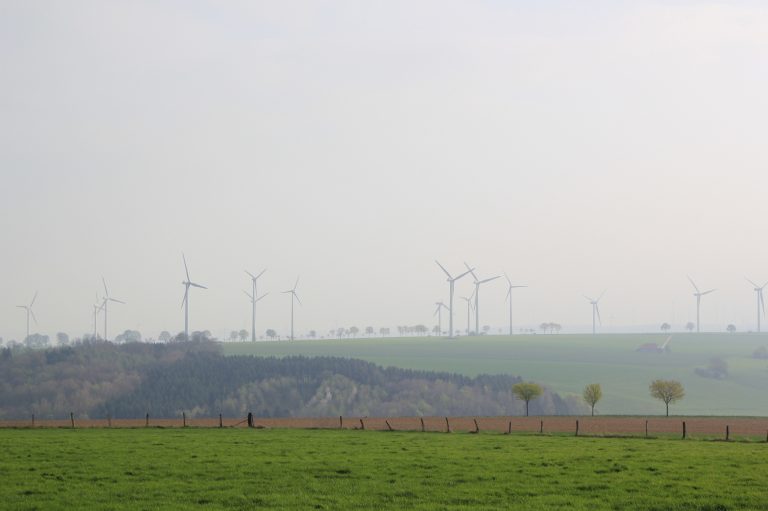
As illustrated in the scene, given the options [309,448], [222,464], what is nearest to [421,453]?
[309,448]

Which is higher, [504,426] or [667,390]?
[667,390]

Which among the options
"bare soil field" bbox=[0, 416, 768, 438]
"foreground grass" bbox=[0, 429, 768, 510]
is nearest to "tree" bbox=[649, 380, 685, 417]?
"bare soil field" bbox=[0, 416, 768, 438]

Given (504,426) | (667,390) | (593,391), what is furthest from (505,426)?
(667,390)

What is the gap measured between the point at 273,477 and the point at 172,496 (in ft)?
20.0

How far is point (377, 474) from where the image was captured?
42.2 metres

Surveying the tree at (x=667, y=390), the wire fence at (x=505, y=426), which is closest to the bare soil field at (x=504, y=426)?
the wire fence at (x=505, y=426)

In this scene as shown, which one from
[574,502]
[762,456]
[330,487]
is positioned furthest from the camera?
[762,456]

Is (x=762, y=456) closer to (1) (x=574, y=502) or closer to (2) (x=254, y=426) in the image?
(1) (x=574, y=502)

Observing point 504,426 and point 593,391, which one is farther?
point 593,391

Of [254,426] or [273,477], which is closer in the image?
[273,477]

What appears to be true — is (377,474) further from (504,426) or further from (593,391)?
(593,391)

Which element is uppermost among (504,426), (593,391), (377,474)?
(377,474)

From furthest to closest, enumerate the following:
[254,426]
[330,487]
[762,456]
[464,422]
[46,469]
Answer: [464,422]
[254,426]
[762,456]
[46,469]
[330,487]

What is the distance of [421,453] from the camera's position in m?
51.9
